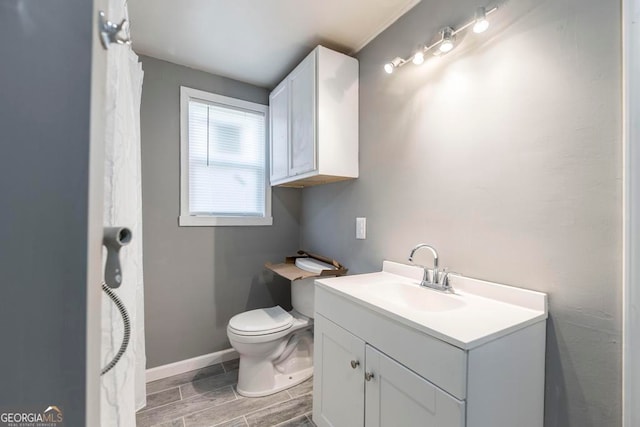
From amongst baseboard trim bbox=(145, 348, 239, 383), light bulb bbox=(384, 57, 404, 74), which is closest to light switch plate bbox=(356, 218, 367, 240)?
light bulb bbox=(384, 57, 404, 74)

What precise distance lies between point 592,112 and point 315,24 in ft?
4.78

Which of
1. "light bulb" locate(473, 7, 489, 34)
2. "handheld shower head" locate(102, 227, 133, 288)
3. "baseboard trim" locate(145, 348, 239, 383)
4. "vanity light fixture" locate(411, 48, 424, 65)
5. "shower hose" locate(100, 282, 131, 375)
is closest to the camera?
"handheld shower head" locate(102, 227, 133, 288)

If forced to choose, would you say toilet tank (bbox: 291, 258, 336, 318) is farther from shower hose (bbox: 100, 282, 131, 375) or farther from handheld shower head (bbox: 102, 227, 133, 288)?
handheld shower head (bbox: 102, 227, 133, 288)

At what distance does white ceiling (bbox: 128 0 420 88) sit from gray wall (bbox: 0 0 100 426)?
1.38 m

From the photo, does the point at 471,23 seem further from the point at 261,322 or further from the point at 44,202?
the point at 261,322

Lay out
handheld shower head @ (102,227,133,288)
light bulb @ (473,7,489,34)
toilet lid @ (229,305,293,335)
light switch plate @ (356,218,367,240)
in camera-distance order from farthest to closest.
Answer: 1. light switch plate @ (356,218,367,240)
2. toilet lid @ (229,305,293,335)
3. light bulb @ (473,7,489,34)
4. handheld shower head @ (102,227,133,288)

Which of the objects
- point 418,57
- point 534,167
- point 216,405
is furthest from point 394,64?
point 216,405

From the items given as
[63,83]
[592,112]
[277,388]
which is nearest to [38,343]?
[63,83]

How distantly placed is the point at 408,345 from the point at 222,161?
200 centimetres

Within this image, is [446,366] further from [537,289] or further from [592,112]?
[592,112]

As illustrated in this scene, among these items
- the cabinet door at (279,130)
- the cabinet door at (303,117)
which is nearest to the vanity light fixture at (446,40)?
the cabinet door at (303,117)

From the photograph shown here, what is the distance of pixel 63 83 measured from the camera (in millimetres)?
415

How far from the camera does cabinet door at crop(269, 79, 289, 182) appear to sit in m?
2.04

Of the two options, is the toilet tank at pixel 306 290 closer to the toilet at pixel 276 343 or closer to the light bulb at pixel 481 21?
the toilet at pixel 276 343
